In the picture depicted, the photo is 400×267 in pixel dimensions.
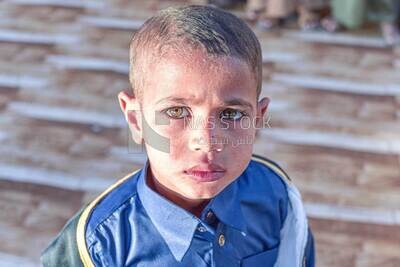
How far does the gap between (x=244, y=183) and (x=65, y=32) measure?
185 centimetres

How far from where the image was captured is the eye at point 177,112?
2.31 ft

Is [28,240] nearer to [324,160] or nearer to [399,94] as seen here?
[324,160]

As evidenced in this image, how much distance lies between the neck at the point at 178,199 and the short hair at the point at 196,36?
117 mm

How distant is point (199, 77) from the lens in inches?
27.0

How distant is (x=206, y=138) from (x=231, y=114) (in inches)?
1.7

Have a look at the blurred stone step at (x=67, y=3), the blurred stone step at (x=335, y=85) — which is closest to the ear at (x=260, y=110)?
the blurred stone step at (x=335, y=85)

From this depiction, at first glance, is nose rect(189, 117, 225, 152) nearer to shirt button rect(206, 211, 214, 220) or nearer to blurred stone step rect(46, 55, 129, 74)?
shirt button rect(206, 211, 214, 220)

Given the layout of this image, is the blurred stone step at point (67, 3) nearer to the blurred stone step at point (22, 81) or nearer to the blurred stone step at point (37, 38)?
the blurred stone step at point (37, 38)

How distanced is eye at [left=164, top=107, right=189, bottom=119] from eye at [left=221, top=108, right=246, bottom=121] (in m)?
0.04

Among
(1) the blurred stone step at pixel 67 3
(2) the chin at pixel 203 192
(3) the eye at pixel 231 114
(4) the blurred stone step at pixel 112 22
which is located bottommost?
(4) the blurred stone step at pixel 112 22

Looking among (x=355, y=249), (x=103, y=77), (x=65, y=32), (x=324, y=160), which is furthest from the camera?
(x=65, y=32)

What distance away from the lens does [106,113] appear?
2.12 metres

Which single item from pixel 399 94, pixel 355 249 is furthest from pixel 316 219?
pixel 399 94

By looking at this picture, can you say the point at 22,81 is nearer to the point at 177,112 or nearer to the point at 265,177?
the point at 265,177
